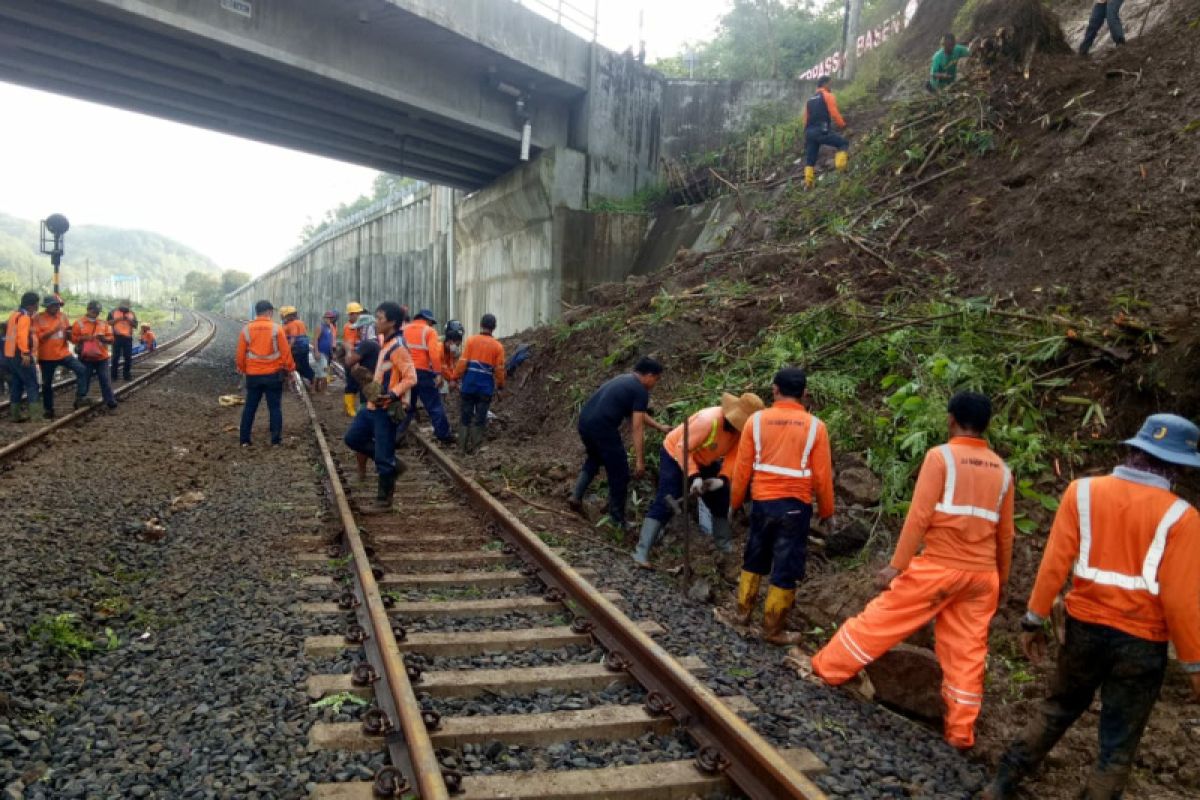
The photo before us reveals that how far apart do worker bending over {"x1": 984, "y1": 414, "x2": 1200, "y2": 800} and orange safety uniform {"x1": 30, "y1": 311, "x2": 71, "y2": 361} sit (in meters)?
12.7

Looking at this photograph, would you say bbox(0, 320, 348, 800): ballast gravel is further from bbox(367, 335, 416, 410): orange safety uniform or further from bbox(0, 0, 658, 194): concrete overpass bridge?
bbox(0, 0, 658, 194): concrete overpass bridge

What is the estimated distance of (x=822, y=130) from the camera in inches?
484

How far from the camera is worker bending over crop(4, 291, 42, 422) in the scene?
33.7 feet

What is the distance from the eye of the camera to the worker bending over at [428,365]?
9688 mm

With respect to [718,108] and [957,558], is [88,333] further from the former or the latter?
[718,108]

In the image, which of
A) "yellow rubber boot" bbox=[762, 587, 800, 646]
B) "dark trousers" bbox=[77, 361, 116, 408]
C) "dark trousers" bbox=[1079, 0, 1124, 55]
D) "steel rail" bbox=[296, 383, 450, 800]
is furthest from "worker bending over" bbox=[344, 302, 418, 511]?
"dark trousers" bbox=[1079, 0, 1124, 55]

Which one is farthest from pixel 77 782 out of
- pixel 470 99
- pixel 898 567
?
pixel 470 99

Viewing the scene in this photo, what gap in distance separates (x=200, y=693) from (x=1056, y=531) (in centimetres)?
384

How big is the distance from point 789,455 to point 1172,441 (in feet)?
6.67

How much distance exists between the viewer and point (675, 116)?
19375mm

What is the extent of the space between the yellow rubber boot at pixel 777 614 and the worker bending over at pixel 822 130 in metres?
9.27

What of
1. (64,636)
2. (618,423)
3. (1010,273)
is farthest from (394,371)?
(1010,273)

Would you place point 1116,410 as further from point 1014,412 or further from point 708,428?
point 708,428

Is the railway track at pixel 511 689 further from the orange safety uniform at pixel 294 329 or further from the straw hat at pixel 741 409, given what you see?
the orange safety uniform at pixel 294 329
